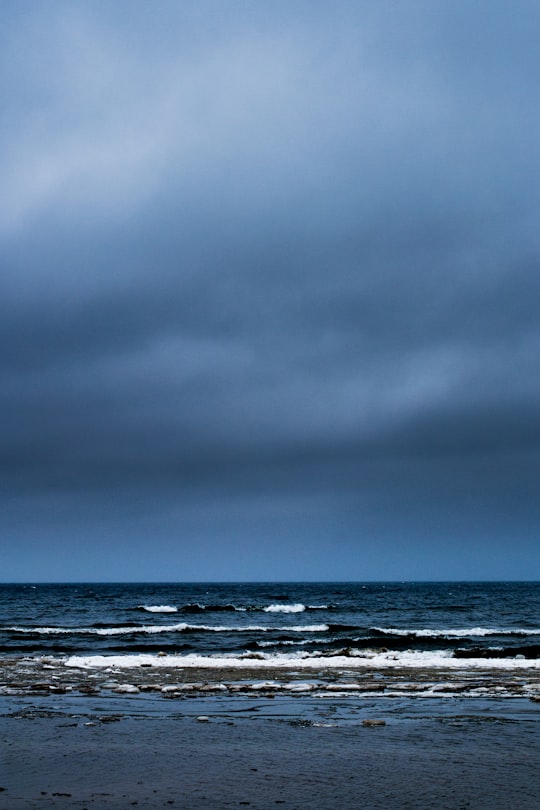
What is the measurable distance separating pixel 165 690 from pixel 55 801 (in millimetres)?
10489

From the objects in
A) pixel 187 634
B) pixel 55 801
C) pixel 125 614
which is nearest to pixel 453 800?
pixel 55 801

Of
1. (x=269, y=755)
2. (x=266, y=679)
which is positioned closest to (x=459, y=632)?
(x=266, y=679)

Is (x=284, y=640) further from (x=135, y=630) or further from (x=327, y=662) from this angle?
(x=327, y=662)

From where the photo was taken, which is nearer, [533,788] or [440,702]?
[533,788]

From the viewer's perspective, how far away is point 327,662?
86.1ft

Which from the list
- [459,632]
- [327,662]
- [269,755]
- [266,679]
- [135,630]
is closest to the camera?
[269,755]

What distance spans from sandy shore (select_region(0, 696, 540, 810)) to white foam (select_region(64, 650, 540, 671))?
26.5 ft

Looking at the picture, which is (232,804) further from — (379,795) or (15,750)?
(15,750)

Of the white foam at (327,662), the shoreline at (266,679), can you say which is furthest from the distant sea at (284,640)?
the shoreline at (266,679)

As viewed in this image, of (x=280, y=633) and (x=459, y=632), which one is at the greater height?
(x=459, y=632)

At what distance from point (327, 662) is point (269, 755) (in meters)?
15.1

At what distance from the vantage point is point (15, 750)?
1192 centimetres

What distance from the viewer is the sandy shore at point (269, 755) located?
9.23m

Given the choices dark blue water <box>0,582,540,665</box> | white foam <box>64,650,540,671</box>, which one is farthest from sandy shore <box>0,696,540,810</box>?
dark blue water <box>0,582,540,665</box>
